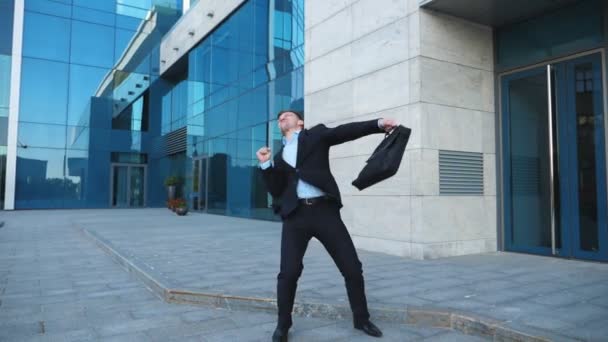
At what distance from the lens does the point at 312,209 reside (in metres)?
3.24

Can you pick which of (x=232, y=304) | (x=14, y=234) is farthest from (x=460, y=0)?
(x=14, y=234)

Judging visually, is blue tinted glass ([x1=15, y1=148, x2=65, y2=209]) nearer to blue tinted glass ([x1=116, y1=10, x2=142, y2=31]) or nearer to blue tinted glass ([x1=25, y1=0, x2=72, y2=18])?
blue tinted glass ([x1=25, y1=0, x2=72, y2=18])

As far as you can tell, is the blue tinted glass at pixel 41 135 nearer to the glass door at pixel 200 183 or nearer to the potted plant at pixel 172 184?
the potted plant at pixel 172 184

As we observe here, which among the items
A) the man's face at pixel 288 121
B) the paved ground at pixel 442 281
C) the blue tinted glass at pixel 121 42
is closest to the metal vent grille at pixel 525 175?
the paved ground at pixel 442 281

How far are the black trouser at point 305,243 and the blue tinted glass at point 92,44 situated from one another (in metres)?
24.7

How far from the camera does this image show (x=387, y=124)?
3.01 metres

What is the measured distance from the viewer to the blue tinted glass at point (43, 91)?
73.7 ft

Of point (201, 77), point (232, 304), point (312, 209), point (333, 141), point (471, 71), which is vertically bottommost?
point (232, 304)

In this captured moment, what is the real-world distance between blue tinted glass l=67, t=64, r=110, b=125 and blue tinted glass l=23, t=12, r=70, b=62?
0.97 meters

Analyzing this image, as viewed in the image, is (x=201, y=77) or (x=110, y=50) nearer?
(x=201, y=77)

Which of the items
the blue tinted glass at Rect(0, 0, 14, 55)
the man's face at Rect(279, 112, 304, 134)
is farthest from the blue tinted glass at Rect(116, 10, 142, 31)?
the man's face at Rect(279, 112, 304, 134)

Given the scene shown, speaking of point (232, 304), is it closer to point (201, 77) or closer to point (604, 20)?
point (604, 20)

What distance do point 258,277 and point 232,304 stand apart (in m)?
1.11

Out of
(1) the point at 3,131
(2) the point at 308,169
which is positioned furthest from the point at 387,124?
(1) the point at 3,131
